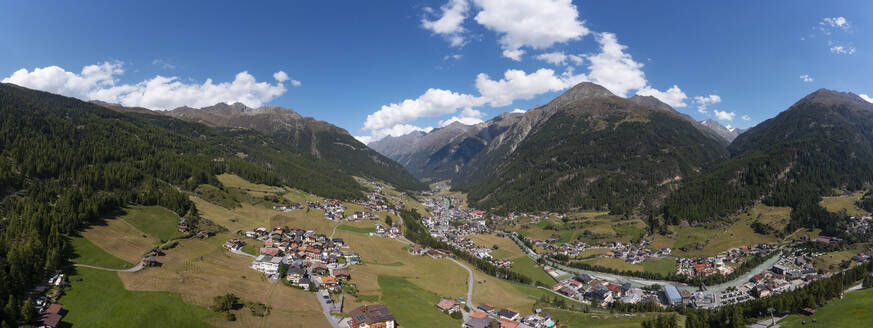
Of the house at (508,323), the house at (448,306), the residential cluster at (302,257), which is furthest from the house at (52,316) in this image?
the house at (508,323)

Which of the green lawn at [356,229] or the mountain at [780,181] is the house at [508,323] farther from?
the mountain at [780,181]

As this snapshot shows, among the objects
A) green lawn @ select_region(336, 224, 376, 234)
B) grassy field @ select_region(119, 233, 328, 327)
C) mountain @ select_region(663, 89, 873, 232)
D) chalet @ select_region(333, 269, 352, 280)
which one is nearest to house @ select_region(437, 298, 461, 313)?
chalet @ select_region(333, 269, 352, 280)

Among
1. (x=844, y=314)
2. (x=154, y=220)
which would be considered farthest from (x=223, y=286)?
(x=844, y=314)

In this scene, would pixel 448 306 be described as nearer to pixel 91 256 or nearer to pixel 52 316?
pixel 52 316

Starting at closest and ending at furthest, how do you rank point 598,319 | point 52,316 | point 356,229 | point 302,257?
point 52,316 < point 598,319 < point 302,257 < point 356,229

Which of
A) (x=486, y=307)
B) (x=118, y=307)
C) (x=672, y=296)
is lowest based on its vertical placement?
(x=486, y=307)

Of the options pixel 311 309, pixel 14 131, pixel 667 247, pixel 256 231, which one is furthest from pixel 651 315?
pixel 14 131

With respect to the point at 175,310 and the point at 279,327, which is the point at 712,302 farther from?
the point at 175,310
